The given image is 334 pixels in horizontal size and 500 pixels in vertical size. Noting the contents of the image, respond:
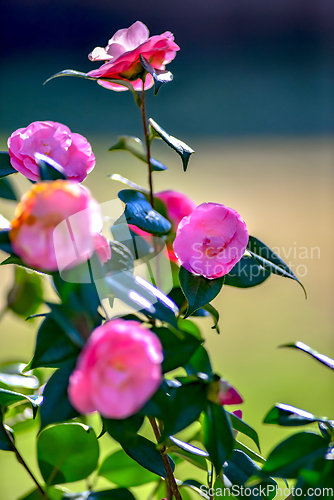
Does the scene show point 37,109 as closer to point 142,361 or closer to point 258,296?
point 258,296

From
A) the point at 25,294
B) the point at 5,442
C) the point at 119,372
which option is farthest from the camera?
the point at 25,294

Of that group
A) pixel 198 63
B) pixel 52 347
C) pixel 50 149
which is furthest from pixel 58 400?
pixel 198 63

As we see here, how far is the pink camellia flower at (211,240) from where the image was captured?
226 millimetres

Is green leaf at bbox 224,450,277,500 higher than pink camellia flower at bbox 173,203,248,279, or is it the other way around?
pink camellia flower at bbox 173,203,248,279

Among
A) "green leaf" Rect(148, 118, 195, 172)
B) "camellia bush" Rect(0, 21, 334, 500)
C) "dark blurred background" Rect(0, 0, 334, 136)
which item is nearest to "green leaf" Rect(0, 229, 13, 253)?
"camellia bush" Rect(0, 21, 334, 500)

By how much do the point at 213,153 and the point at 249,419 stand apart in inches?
65.4

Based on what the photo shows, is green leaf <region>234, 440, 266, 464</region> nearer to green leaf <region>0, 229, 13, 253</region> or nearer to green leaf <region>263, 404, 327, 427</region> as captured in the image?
green leaf <region>263, 404, 327, 427</region>

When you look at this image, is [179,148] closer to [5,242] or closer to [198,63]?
[5,242]

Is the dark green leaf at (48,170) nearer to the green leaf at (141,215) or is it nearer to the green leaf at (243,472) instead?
the green leaf at (141,215)

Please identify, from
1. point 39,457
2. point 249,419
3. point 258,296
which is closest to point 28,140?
point 39,457

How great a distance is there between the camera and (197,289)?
234 millimetres

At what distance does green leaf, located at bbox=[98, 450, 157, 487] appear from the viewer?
0.98 feet

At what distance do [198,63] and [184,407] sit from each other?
3.22 meters

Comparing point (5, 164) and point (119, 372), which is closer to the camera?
point (119, 372)
